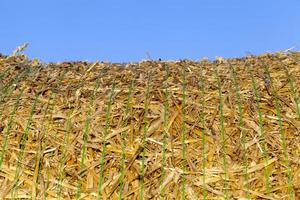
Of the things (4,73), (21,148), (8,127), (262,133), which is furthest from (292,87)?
(4,73)

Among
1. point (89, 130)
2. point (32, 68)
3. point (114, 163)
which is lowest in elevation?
point (114, 163)

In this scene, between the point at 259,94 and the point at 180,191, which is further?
the point at 259,94

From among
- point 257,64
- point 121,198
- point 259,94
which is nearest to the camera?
point 121,198

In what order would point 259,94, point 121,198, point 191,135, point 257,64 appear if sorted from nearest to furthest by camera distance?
point 121,198 → point 191,135 → point 259,94 → point 257,64

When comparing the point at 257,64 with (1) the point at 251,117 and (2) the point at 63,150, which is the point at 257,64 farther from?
(2) the point at 63,150

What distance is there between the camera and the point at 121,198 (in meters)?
4.41

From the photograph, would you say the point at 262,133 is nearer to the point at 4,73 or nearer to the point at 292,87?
the point at 292,87

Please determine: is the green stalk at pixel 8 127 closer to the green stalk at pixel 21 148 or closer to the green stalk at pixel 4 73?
the green stalk at pixel 21 148

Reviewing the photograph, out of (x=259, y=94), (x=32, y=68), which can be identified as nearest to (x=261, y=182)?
(x=259, y=94)

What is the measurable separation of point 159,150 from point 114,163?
1.47 feet

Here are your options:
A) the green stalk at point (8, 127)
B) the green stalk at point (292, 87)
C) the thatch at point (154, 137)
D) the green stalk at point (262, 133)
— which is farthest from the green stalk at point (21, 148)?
the green stalk at point (292, 87)

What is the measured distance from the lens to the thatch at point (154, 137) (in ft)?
14.6

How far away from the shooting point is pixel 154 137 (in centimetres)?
470

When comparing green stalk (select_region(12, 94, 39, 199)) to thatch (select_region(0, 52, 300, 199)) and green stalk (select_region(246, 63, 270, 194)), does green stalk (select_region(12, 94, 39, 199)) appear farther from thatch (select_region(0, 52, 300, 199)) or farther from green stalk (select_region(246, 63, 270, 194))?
green stalk (select_region(246, 63, 270, 194))
